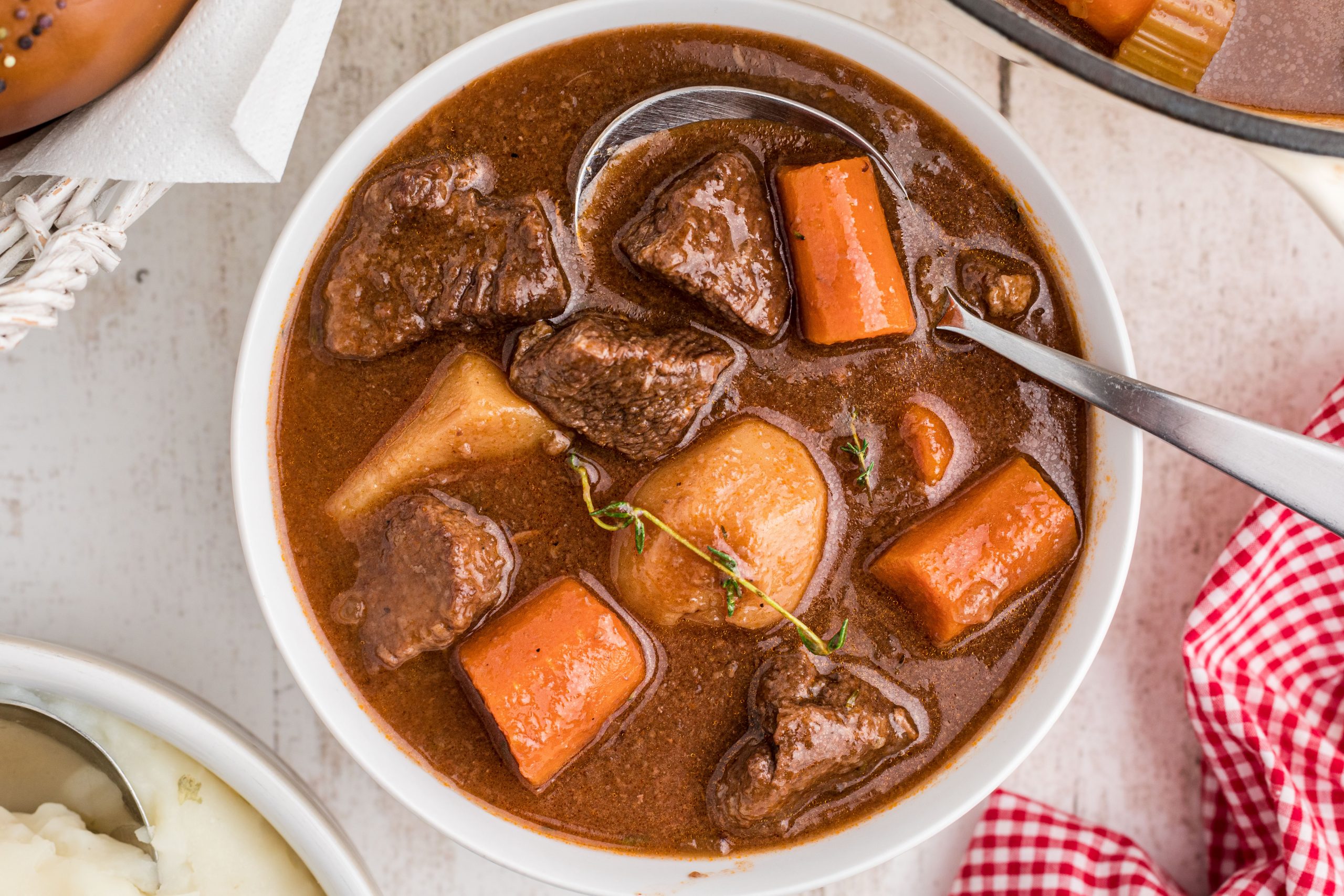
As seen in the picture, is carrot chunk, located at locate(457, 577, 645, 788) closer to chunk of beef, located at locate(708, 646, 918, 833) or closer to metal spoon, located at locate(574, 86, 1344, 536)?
chunk of beef, located at locate(708, 646, 918, 833)

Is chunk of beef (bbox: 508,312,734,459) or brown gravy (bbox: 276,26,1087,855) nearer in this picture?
chunk of beef (bbox: 508,312,734,459)

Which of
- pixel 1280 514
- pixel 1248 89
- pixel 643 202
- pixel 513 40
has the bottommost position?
pixel 1280 514

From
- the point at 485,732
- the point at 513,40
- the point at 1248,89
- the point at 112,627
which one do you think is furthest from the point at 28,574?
the point at 1248,89

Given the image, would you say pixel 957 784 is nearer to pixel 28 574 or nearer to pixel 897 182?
pixel 897 182

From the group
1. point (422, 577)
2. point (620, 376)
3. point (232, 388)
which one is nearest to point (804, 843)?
point (422, 577)

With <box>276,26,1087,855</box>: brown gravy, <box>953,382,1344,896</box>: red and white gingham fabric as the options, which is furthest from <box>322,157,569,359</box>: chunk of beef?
<box>953,382,1344,896</box>: red and white gingham fabric

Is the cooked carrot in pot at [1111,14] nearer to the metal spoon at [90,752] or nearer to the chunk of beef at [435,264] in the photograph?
the chunk of beef at [435,264]

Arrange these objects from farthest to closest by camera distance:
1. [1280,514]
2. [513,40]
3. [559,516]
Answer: [1280,514]
[559,516]
[513,40]

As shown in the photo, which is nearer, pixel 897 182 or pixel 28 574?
pixel 897 182
